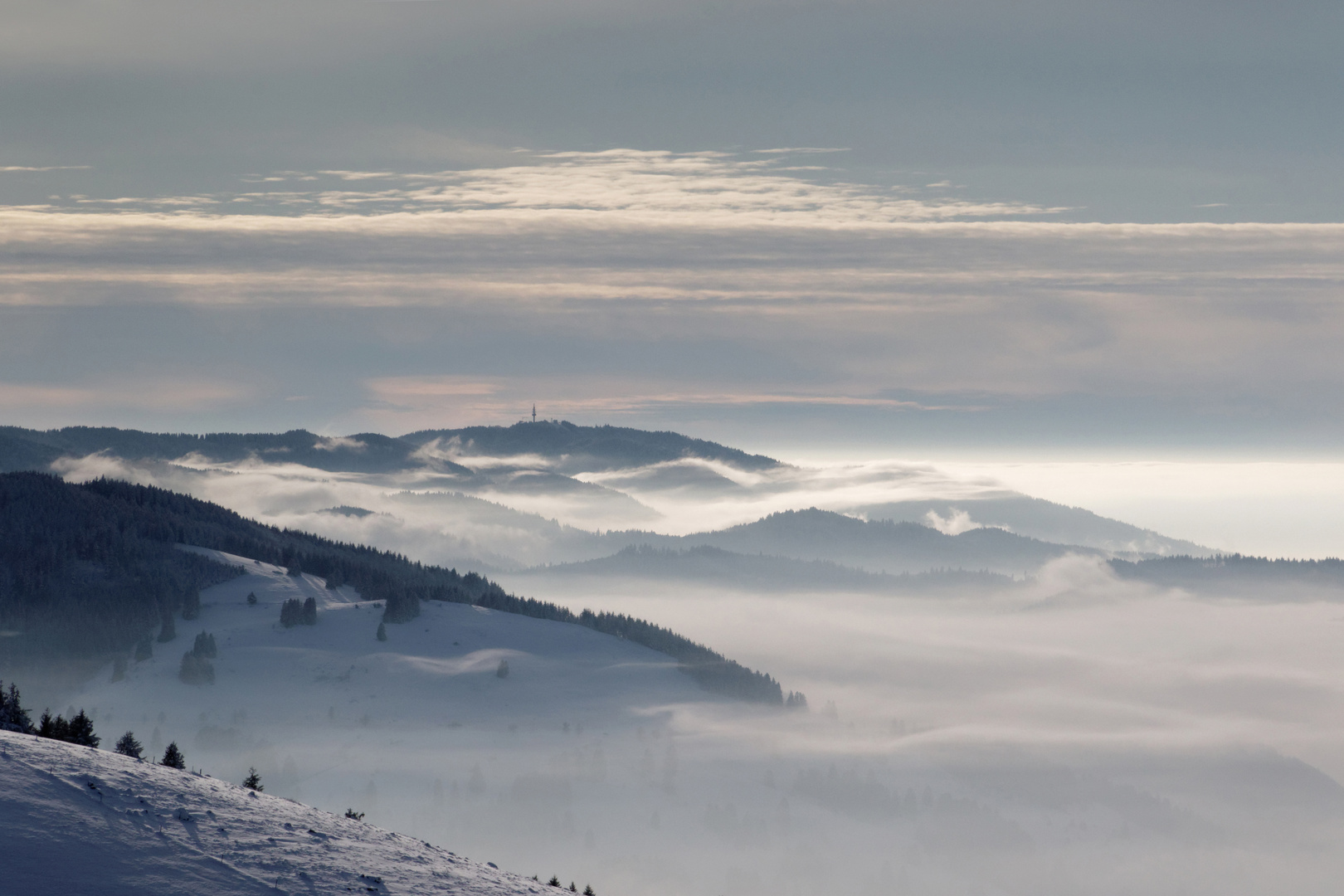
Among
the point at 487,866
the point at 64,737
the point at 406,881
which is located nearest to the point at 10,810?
the point at 406,881

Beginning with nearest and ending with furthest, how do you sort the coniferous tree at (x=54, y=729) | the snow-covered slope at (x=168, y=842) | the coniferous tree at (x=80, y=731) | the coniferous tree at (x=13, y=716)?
the snow-covered slope at (x=168, y=842) → the coniferous tree at (x=54, y=729) → the coniferous tree at (x=80, y=731) → the coniferous tree at (x=13, y=716)

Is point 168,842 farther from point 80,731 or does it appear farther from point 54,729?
point 80,731

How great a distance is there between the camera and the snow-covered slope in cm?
3800

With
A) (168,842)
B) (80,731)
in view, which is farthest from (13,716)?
(168,842)

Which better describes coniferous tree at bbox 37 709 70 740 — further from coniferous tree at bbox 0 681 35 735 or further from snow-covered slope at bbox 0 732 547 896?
snow-covered slope at bbox 0 732 547 896

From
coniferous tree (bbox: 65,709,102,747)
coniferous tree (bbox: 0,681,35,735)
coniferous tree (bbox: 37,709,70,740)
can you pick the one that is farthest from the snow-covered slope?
coniferous tree (bbox: 0,681,35,735)

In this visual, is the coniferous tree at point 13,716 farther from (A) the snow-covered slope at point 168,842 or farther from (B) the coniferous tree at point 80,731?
(A) the snow-covered slope at point 168,842

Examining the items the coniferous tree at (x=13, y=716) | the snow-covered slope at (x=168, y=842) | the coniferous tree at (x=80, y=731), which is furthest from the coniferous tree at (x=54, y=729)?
the snow-covered slope at (x=168, y=842)

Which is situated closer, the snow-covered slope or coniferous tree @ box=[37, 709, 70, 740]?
the snow-covered slope

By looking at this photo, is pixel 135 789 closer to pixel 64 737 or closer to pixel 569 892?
pixel 569 892

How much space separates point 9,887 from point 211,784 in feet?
48.2

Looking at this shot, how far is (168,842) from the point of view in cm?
4131

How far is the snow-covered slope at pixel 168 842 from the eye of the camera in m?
38.0

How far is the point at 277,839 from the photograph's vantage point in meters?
44.5
